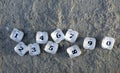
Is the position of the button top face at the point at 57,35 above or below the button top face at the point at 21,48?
above

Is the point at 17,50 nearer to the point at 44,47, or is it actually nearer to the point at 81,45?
the point at 44,47

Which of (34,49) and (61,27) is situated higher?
(61,27)

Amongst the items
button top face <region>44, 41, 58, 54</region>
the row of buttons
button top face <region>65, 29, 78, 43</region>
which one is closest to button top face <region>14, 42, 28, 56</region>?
the row of buttons

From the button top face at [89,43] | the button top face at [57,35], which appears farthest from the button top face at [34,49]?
the button top face at [89,43]

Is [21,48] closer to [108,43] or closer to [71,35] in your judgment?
[71,35]

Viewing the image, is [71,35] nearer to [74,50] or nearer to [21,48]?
[74,50]

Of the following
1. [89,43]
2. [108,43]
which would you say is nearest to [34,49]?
[89,43]

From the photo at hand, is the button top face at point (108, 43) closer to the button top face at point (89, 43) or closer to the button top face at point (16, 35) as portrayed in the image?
the button top face at point (89, 43)

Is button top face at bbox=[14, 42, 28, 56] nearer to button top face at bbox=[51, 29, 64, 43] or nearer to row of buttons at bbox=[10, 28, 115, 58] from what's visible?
row of buttons at bbox=[10, 28, 115, 58]
